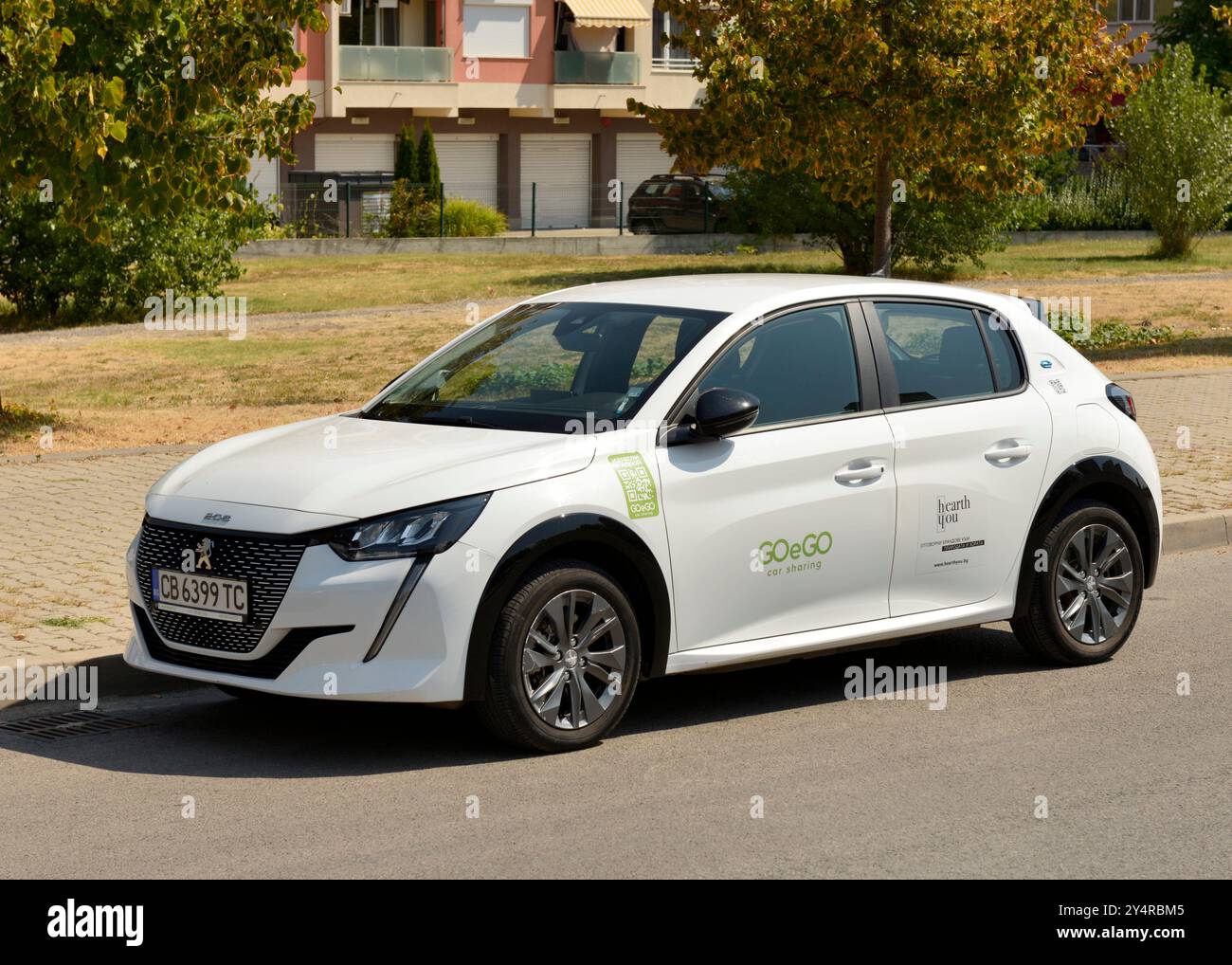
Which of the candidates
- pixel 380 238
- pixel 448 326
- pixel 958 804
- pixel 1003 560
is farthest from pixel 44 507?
pixel 380 238

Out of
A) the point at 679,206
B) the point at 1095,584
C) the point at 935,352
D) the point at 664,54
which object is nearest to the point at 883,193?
the point at 1095,584

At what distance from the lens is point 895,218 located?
31.8 meters

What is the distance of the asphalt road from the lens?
5.87 meters

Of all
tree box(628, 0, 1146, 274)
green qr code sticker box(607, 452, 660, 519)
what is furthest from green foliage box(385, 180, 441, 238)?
green qr code sticker box(607, 452, 660, 519)

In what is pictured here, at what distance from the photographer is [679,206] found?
44.4 m

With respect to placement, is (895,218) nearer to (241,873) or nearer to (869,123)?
(869,123)

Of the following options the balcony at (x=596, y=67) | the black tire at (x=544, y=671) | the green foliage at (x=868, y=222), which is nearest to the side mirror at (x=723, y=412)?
the black tire at (x=544, y=671)

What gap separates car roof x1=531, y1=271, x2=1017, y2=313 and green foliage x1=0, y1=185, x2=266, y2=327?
53.9 ft

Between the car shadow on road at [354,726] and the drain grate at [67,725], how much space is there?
0.20 ft

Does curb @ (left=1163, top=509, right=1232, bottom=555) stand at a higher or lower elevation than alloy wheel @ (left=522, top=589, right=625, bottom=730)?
lower

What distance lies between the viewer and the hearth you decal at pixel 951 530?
26.1 ft

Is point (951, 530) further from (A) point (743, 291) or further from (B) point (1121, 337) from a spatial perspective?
(B) point (1121, 337)

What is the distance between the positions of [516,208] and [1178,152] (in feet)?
69.4

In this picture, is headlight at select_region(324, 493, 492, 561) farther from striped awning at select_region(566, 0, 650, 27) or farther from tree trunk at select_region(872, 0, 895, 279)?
striped awning at select_region(566, 0, 650, 27)
